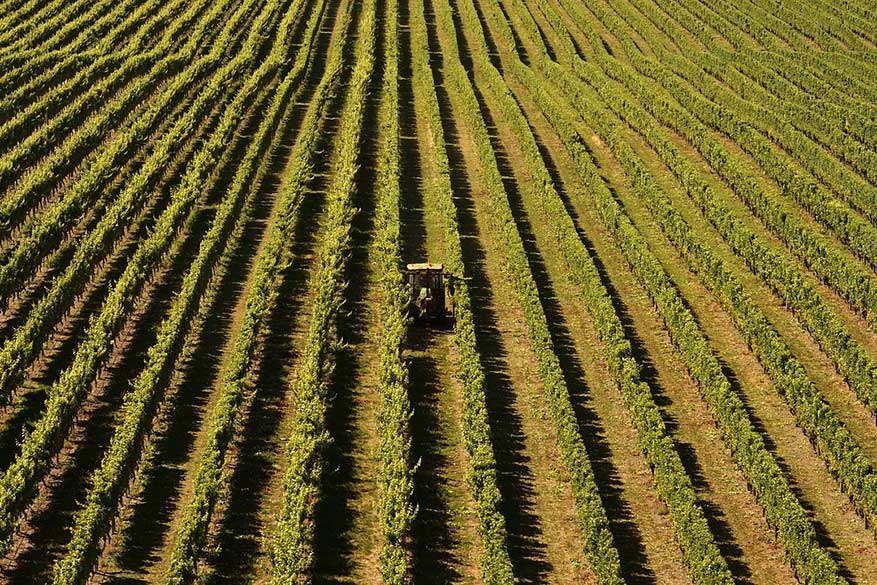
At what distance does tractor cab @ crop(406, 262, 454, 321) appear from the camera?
1567 inches

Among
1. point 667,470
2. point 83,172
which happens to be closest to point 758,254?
point 667,470

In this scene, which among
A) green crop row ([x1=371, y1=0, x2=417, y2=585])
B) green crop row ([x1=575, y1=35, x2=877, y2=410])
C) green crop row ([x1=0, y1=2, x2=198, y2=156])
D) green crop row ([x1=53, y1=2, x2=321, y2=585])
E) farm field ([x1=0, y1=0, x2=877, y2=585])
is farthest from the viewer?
green crop row ([x1=0, y1=2, x2=198, y2=156])

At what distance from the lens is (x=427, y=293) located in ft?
131

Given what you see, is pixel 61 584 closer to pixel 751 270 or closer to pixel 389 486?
pixel 389 486

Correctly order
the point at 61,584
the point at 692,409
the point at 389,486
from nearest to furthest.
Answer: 1. the point at 61,584
2. the point at 389,486
3. the point at 692,409

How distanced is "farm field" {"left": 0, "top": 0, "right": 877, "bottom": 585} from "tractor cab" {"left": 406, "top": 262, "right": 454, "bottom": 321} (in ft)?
2.26

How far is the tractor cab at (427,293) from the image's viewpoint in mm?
39812

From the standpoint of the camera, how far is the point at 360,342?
38.6 meters

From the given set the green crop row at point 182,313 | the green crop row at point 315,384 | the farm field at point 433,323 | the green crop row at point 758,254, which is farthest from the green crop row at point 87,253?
the green crop row at point 758,254

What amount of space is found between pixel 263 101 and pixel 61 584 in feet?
134

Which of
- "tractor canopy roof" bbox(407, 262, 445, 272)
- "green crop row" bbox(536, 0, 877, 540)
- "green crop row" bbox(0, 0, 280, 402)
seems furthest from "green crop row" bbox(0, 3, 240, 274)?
"green crop row" bbox(536, 0, 877, 540)

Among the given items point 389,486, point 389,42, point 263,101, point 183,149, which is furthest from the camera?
point 389,42

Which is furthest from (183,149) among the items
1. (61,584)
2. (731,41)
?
(731,41)

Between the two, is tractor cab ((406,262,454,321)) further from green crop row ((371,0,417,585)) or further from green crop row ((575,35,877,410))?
green crop row ((575,35,877,410))
